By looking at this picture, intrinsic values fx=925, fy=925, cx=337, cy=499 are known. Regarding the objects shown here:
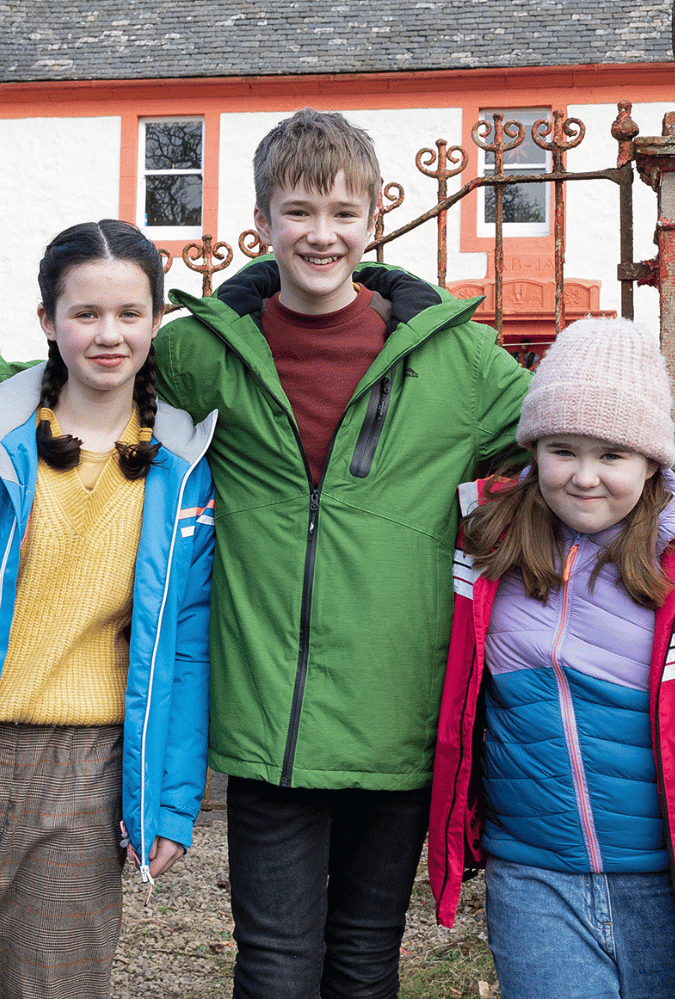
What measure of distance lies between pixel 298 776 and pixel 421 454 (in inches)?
29.2

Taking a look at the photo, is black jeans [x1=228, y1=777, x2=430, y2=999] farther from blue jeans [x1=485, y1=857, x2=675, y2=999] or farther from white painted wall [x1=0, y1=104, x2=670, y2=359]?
white painted wall [x1=0, y1=104, x2=670, y2=359]

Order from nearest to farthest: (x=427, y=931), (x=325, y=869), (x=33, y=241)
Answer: (x=325, y=869) < (x=427, y=931) < (x=33, y=241)

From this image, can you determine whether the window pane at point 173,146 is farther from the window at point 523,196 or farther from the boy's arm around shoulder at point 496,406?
the boy's arm around shoulder at point 496,406

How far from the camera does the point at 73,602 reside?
1964 mm

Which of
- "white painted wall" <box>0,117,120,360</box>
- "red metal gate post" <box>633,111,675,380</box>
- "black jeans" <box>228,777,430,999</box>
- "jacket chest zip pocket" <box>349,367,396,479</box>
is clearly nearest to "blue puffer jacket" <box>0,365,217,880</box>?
"black jeans" <box>228,777,430,999</box>

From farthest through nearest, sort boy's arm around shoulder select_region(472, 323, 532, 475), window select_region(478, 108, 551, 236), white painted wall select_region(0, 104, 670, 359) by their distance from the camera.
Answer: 1. window select_region(478, 108, 551, 236)
2. white painted wall select_region(0, 104, 670, 359)
3. boy's arm around shoulder select_region(472, 323, 532, 475)

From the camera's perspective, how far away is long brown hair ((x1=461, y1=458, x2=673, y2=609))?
6.03 ft

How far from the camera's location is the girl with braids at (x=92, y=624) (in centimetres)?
190

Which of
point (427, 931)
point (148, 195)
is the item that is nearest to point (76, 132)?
point (148, 195)

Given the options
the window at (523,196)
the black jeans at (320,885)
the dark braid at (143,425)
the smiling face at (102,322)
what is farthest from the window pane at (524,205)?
the black jeans at (320,885)

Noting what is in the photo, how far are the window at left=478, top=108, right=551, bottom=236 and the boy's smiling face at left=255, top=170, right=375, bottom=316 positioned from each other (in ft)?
33.4

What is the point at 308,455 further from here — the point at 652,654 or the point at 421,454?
the point at 652,654

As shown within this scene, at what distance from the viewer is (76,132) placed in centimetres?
1265

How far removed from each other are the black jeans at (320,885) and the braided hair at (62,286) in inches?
30.3
